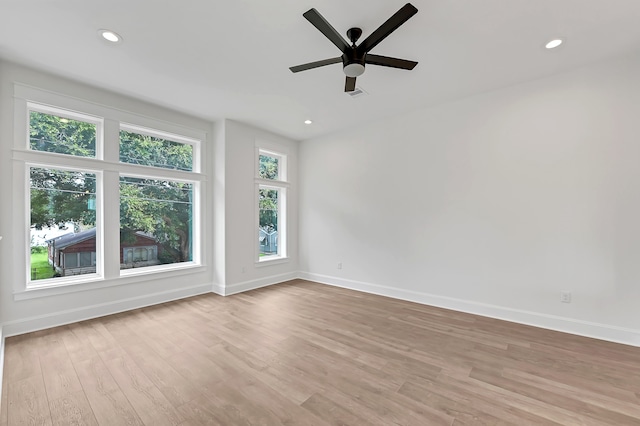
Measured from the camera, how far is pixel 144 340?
2900 mm

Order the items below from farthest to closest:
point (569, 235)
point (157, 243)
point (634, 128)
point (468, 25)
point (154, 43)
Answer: point (157, 243)
point (569, 235)
point (634, 128)
point (154, 43)
point (468, 25)

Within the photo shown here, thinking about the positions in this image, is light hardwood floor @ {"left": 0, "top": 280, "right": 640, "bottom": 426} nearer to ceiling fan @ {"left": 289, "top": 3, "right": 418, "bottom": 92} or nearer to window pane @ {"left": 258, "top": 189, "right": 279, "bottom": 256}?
window pane @ {"left": 258, "top": 189, "right": 279, "bottom": 256}

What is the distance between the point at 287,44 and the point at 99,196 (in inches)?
124

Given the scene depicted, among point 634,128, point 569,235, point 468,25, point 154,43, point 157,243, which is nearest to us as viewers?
point 468,25

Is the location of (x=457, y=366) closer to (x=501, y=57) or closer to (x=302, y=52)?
(x=501, y=57)

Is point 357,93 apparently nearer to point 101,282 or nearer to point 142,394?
point 142,394

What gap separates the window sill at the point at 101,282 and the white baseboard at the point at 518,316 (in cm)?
→ 294

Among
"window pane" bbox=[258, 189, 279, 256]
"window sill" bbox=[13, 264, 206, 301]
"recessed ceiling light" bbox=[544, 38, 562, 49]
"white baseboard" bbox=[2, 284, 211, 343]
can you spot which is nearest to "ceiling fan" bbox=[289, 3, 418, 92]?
"recessed ceiling light" bbox=[544, 38, 562, 49]

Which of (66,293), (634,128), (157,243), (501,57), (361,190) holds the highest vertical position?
(501,57)

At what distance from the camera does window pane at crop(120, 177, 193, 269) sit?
396cm

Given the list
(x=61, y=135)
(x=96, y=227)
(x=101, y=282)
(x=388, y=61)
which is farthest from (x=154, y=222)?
(x=388, y=61)

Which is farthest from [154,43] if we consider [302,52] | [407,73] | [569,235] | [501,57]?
[569,235]

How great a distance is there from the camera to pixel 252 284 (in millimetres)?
5016

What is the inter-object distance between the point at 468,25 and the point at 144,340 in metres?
4.36
